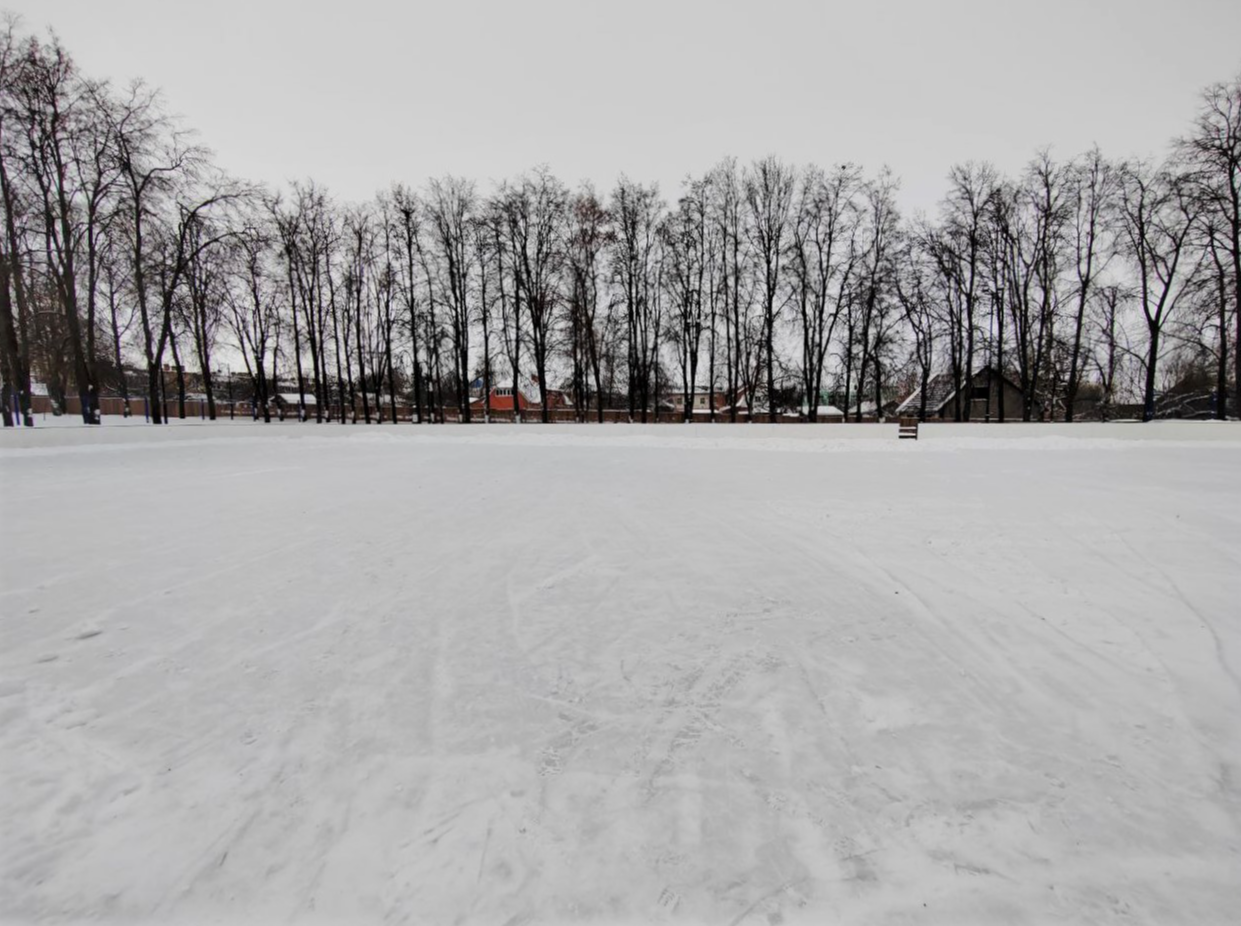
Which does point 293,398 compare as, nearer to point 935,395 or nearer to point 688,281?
point 688,281

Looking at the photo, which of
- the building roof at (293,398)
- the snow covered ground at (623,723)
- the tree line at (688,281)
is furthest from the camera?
the building roof at (293,398)

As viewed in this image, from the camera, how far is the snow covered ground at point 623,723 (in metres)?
1.95

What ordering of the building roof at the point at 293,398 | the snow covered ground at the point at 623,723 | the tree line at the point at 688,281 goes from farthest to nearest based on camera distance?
the building roof at the point at 293,398 → the tree line at the point at 688,281 → the snow covered ground at the point at 623,723

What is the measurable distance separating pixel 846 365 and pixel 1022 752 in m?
34.5

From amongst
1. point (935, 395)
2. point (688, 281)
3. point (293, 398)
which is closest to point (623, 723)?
point (688, 281)

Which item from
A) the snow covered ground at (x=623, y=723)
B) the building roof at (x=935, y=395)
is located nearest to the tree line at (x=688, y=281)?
the building roof at (x=935, y=395)

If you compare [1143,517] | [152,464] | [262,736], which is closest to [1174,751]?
[262,736]

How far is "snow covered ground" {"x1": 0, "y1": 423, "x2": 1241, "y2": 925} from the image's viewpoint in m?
1.95

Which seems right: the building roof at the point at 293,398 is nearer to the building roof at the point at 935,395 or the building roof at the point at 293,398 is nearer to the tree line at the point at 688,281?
the tree line at the point at 688,281

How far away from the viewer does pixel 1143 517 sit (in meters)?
6.99

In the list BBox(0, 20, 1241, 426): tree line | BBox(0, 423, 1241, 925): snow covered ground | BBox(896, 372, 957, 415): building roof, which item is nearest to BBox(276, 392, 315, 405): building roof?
BBox(0, 20, 1241, 426): tree line

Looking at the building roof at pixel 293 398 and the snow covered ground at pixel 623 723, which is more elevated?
the building roof at pixel 293 398

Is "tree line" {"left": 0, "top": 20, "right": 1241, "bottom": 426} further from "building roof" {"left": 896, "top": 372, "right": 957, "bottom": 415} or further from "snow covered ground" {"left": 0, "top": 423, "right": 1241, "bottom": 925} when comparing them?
"snow covered ground" {"left": 0, "top": 423, "right": 1241, "bottom": 925}

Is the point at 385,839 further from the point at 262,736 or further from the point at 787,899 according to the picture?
the point at 787,899
